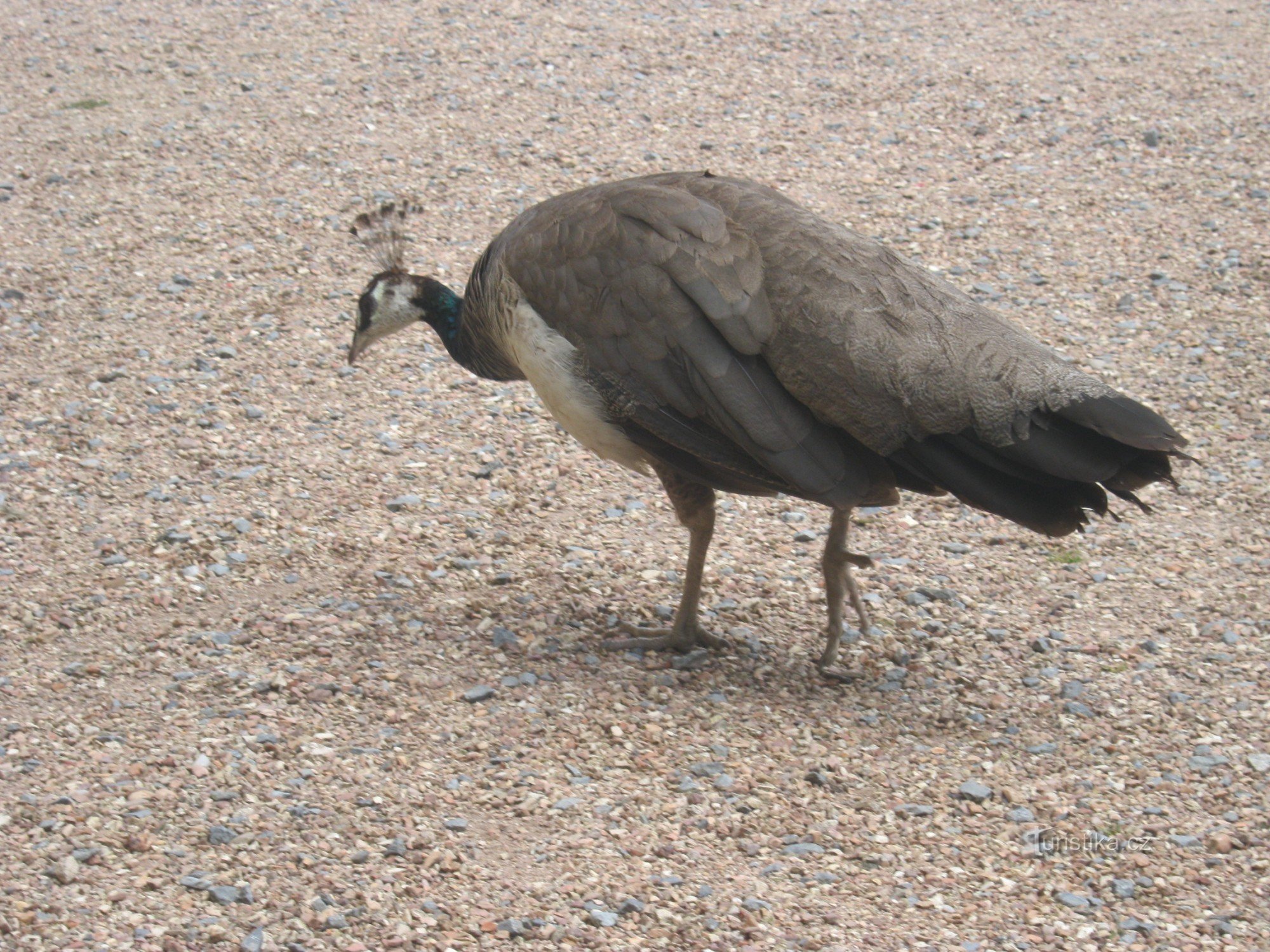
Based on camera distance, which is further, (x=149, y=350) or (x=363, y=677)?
(x=149, y=350)

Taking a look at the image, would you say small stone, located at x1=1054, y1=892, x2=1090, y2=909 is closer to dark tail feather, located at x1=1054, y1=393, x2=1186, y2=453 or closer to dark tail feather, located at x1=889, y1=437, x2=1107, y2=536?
dark tail feather, located at x1=889, y1=437, x2=1107, y2=536

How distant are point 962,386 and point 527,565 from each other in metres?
1.89

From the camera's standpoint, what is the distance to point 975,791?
152 inches

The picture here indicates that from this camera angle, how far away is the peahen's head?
16.8 feet

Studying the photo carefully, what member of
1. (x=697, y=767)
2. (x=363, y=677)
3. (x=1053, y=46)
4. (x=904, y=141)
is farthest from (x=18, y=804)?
(x=1053, y=46)

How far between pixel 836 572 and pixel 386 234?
2.20 metres

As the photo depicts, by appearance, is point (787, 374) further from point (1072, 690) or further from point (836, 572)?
point (1072, 690)

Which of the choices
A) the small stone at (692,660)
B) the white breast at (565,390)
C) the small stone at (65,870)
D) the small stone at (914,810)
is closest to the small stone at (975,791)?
the small stone at (914,810)

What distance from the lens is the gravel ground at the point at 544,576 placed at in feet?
11.3

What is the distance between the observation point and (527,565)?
16.6 ft

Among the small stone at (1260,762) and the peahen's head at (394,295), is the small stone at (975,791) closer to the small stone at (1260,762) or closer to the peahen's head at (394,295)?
the small stone at (1260,762)

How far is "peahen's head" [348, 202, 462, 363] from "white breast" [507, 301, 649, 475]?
2.16ft

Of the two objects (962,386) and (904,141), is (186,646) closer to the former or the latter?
(962,386)

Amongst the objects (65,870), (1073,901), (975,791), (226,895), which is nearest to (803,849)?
(975,791)
